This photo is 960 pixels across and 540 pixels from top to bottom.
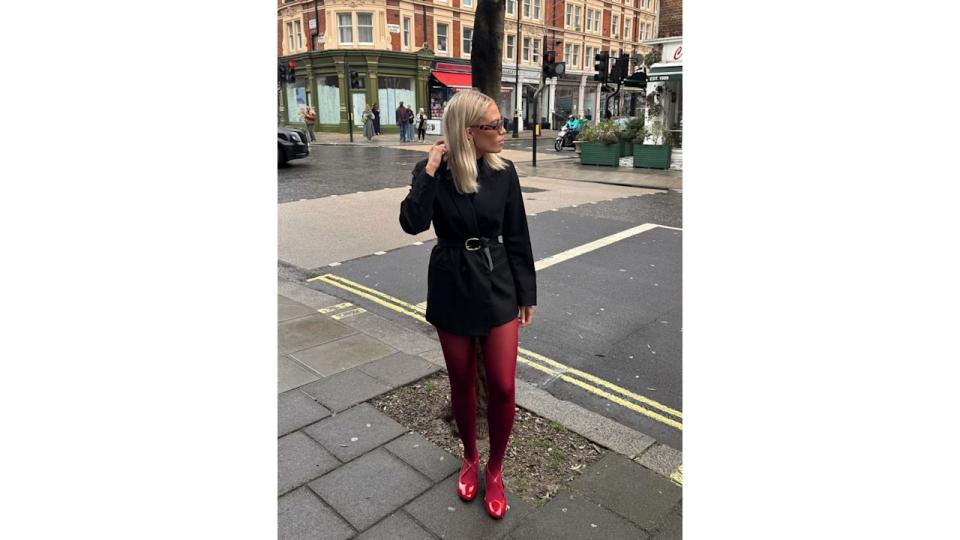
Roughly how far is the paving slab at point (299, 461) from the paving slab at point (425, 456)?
327 millimetres

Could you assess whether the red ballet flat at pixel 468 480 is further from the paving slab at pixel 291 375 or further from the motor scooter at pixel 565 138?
the motor scooter at pixel 565 138

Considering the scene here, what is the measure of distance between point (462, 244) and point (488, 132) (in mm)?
474

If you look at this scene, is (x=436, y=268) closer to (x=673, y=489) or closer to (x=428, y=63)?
(x=673, y=489)

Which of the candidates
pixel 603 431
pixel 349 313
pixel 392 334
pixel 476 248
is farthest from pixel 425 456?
pixel 349 313

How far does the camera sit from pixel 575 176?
1617 cm

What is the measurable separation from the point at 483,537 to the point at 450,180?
58.0 inches

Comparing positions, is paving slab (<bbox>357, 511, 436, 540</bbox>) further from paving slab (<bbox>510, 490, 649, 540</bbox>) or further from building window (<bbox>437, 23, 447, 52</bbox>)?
building window (<bbox>437, 23, 447, 52</bbox>)

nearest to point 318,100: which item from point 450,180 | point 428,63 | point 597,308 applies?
point 428,63

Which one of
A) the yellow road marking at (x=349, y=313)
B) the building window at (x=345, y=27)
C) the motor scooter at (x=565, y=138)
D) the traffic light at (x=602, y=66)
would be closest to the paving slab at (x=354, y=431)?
the yellow road marking at (x=349, y=313)

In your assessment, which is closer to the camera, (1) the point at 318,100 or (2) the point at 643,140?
(2) the point at 643,140

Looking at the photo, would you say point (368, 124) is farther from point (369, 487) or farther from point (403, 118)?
point (369, 487)

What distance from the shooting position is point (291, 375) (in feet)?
13.1

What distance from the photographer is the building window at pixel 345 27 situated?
109ft

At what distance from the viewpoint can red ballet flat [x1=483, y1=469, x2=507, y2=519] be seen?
2594 mm
